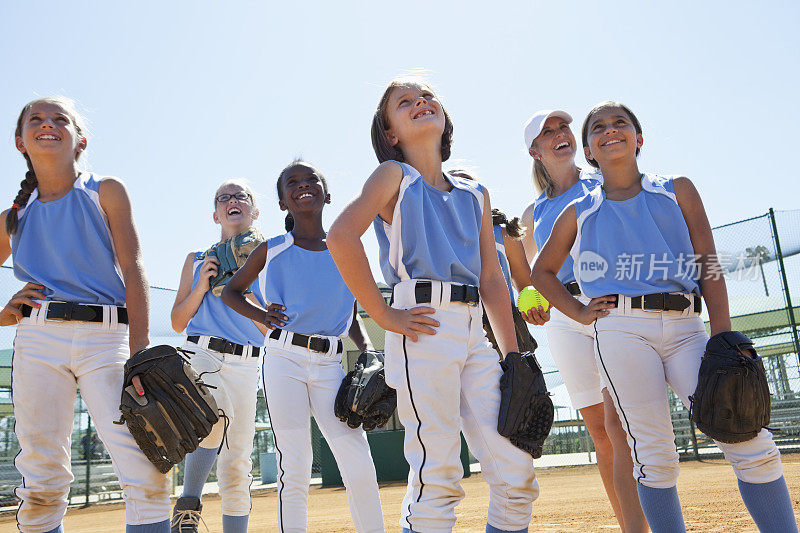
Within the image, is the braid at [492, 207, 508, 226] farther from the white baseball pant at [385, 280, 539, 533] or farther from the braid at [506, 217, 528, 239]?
the white baseball pant at [385, 280, 539, 533]

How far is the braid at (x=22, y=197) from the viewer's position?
3.10 metres

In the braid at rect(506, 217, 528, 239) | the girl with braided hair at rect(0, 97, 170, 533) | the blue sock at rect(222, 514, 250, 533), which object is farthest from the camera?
the blue sock at rect(222, 514, 250, 533)

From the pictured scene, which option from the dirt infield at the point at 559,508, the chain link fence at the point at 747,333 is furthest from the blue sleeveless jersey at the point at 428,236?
the chain link fence at the point at 747,333

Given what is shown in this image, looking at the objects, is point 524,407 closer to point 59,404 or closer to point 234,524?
point 59,404

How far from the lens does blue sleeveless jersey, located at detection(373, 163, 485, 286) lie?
2664mm

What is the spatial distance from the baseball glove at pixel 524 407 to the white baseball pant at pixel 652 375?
0.54 meters

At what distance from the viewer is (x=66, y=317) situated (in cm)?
282

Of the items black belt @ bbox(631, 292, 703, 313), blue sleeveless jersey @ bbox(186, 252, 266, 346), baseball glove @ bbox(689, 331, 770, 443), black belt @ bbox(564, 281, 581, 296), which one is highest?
blue sleeveless jersey @ bbox(186, 252, 266, 346)

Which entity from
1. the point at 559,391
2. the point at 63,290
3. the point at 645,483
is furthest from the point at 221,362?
the point at 559,391

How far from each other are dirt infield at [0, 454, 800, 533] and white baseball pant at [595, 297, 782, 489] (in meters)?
2.17

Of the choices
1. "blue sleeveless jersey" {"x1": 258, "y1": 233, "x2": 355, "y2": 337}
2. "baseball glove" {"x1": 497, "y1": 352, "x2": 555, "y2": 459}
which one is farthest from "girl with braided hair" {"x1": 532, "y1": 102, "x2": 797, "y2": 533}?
"blue sleeveless jersey" {"x1": 258, "y1": 233, "x2": 355, "y2": 337}

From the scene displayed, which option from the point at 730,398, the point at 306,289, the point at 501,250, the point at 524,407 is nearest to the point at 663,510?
the point at 730,398

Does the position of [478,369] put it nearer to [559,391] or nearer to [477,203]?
[477,203]

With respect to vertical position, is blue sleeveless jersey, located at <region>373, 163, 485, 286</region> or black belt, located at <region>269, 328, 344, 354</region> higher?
blue sleeveless jersey, located at <region>373, 163, 485, 286</region>
